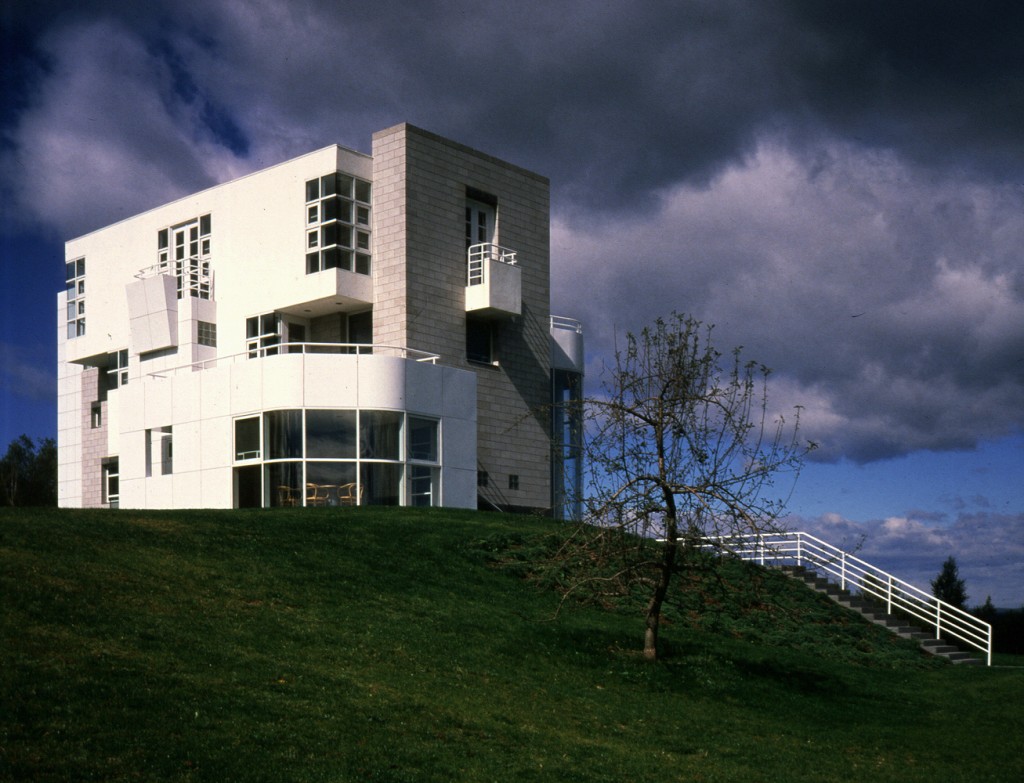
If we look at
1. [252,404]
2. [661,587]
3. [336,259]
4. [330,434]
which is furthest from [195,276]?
[661,587]

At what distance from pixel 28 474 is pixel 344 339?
5246 cm

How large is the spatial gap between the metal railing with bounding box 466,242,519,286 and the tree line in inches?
2004

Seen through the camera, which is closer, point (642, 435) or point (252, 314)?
point (642, 435)

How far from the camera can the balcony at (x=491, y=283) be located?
37688 mm

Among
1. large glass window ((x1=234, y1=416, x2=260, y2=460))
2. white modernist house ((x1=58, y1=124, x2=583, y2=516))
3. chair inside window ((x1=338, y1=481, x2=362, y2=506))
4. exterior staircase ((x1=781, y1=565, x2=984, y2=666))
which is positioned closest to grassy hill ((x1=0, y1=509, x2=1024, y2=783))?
exterior staircase ((x1=781, y1=565, x2=984, y2=666))

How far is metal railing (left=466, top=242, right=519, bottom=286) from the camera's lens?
3819 cm

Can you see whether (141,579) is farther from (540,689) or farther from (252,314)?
(252,314)

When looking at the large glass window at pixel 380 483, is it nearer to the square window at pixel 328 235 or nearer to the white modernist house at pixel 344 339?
the white modernist house at pixel 344 339

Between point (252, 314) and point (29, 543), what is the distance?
2147 centimetres

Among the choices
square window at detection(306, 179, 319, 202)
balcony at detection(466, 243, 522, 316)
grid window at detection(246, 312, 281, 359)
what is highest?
square window at detection(306, 179, 319, 202)

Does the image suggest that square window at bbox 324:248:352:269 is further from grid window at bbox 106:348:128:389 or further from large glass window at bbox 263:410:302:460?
grid window at bbox 106:348:128:389

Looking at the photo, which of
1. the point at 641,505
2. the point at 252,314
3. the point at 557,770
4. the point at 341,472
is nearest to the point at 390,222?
the point at 252,314

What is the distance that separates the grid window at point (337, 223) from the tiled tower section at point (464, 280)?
1.64 ft

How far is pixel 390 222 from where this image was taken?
36594 mm
